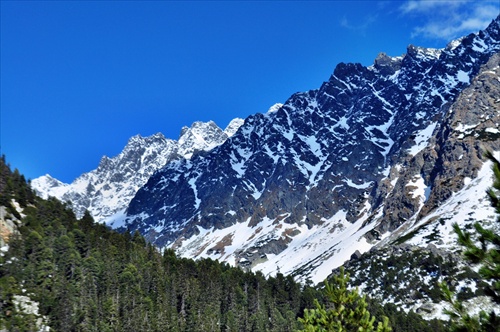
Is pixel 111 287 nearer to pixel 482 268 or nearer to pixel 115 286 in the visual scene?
pixel 115 286

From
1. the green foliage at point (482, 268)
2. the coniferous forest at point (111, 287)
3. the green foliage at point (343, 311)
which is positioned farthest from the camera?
the coniferous forest at point (111, 287)

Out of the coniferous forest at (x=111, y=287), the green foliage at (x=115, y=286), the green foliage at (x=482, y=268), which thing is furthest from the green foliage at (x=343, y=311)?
the coniferous forest at (x=111, y=287)

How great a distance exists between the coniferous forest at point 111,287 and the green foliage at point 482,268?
8622 centimetres

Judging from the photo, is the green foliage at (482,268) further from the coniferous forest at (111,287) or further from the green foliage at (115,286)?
the coniferous forest at (111,287)

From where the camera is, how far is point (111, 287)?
114750 millimetres

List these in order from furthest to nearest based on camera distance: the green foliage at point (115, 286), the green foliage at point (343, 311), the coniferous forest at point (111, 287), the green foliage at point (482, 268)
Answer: the green foliage at point (115, 286)
the coniferous forest at point (111, 287)
the green foliage at point (343, 311)
the green foliage at point (482, 268)

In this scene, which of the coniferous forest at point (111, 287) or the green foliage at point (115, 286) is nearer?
the coniferous forest at point (111, 287)

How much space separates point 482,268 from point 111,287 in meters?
114

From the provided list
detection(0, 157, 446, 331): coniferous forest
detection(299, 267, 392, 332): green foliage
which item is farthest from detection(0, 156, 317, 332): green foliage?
detection(299, 267, 392, 332): green foliage

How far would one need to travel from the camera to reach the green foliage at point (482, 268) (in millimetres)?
11617

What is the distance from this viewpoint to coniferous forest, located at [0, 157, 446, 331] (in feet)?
309

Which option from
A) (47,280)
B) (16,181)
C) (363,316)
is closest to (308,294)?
(47,280)

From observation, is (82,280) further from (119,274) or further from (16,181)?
(16,181)

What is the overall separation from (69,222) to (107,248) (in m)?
17.7
